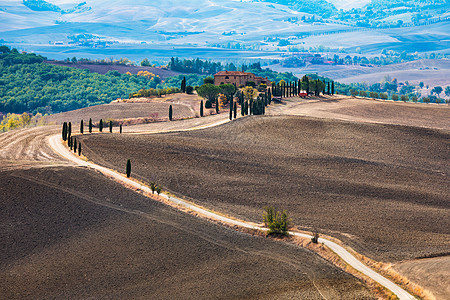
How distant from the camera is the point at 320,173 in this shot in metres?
71.4

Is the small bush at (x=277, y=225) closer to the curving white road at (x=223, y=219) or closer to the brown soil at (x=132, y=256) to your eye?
the curving white road at (x=223, y=219)

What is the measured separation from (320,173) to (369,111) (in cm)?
6928

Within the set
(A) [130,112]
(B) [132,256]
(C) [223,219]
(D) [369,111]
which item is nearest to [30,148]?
(C) [223,219]

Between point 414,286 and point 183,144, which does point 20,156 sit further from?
point 414,286

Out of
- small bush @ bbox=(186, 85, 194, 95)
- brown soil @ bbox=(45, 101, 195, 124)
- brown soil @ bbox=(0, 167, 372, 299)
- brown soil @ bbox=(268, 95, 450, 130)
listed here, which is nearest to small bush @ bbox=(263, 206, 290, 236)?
brown soil @ bbox=(0, 167, 372, 299)

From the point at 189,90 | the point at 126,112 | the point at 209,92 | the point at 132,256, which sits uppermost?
the point at 209,92

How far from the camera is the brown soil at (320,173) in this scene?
169 feet

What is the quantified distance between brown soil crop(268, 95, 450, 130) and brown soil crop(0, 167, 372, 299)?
7329 centimetres

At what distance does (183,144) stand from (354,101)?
85.7 metres

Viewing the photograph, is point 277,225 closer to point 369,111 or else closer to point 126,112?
point 369,111

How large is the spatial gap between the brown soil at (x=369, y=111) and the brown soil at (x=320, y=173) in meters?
16.5

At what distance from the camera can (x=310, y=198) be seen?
60.4m

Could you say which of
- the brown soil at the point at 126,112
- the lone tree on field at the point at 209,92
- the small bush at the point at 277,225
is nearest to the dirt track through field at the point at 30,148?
the brown soil at the point at 126,112

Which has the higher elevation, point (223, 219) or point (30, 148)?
point (30, 148)
